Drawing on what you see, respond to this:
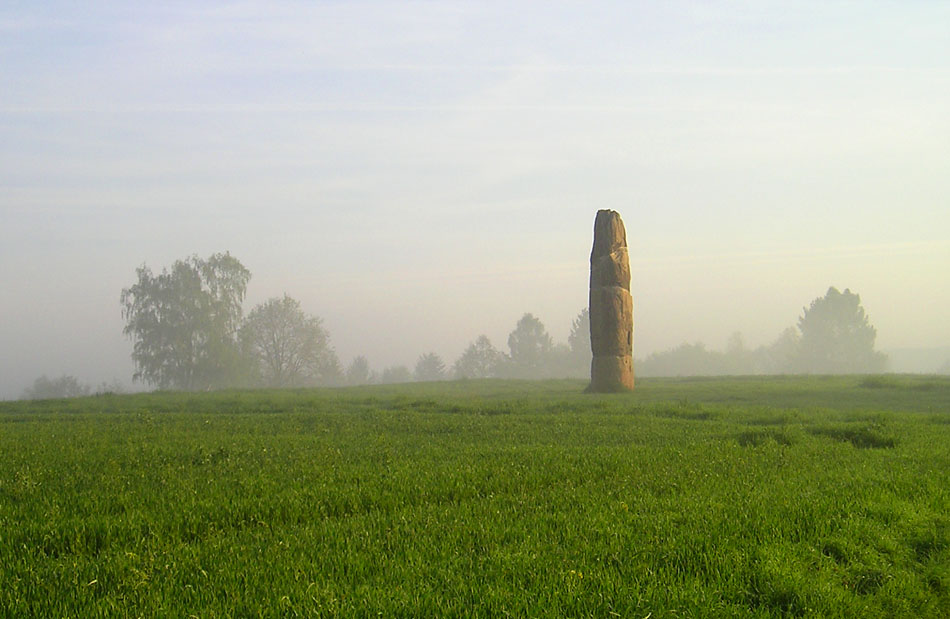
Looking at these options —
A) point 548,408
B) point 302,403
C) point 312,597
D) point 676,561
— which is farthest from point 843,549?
point 302,403

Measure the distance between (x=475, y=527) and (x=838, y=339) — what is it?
→ 130750 mm

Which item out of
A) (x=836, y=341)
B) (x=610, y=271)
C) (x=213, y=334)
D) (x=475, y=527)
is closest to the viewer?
(x=475, y=527)

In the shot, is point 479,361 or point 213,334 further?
point 479,361

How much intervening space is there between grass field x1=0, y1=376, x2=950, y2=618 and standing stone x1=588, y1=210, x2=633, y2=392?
21.9 metres

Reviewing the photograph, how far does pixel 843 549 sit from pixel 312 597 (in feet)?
20.1

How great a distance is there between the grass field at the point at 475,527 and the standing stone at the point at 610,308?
21877 millimetres

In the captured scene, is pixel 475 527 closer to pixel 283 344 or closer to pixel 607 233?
pixel 607 233

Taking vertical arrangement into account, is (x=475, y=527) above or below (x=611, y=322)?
below

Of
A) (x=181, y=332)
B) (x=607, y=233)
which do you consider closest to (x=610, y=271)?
(x=607, y=233)

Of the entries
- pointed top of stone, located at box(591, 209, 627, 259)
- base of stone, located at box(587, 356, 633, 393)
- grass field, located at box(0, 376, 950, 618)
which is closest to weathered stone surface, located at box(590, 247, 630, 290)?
pointed top of stone, located at box(591, 209, 627, 259)

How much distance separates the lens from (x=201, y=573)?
21.7 feet

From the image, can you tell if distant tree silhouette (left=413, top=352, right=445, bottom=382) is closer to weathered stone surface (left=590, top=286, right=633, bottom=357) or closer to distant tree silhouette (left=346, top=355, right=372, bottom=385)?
distant tree silhouette (left=346, top=355, right=372, bottom=385)

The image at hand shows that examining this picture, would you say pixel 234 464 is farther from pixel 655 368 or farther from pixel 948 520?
pixel 655 368

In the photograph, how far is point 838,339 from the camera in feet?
398
